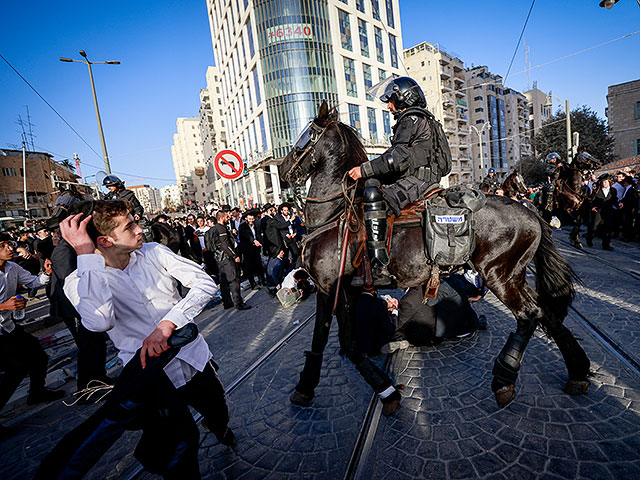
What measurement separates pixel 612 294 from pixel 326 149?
5575mm

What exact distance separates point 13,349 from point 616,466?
20.7 ft

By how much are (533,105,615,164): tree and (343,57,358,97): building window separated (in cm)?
2385

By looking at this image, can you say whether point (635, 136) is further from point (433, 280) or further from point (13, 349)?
point (13, 349)

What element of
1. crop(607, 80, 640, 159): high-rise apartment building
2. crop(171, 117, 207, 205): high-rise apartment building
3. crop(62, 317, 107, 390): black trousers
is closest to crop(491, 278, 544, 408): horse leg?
crop(62, 317, 107, 390): black trousers

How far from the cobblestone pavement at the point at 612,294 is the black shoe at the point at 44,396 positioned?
22.7 ft

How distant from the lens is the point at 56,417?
3.74 metres

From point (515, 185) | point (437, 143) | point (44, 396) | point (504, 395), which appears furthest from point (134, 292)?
point (515, 185)

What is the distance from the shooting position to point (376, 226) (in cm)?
286

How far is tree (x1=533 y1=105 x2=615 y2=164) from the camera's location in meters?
29.5

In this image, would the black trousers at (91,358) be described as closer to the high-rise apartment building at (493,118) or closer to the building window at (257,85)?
the building window at (257,85)

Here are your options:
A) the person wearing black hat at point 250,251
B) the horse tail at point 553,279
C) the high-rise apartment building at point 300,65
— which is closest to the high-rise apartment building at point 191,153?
the high-rise apartment building at point 300,65

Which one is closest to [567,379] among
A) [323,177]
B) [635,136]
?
[323,177]

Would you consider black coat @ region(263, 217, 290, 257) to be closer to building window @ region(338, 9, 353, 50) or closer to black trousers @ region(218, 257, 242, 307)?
black trousers @ region(218, 257, 242, 307)

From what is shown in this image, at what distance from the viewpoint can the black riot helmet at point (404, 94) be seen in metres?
3.29
